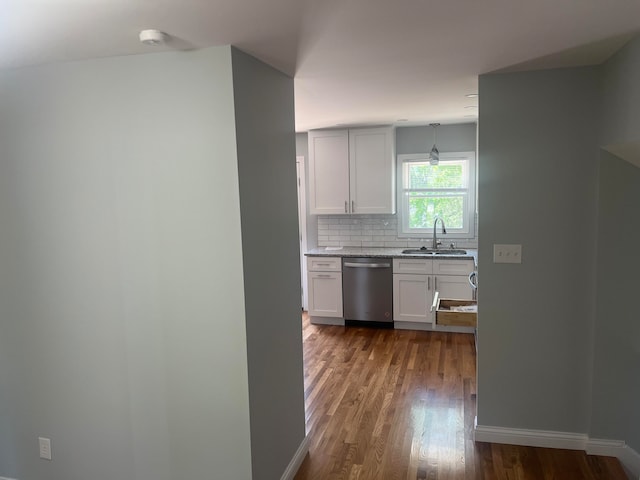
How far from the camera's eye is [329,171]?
18.0ft

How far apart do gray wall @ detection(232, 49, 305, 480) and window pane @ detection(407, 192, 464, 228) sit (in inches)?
123

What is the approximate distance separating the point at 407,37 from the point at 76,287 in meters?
2.03

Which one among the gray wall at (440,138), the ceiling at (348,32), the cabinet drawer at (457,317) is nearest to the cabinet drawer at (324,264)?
the gray wall at (440,138)

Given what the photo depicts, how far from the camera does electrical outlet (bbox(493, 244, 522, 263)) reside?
2902 millimetres

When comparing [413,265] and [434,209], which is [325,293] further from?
[434,209]

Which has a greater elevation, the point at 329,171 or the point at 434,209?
the point at 329,171

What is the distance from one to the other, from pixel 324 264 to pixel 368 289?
588mm

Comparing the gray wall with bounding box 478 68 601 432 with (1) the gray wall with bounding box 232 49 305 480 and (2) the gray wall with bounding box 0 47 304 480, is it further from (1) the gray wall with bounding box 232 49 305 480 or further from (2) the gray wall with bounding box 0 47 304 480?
(2) the gray wall with bounding box 0 47 304 480

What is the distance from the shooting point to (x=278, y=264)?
99.3 inches

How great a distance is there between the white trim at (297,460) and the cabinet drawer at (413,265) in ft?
8.36

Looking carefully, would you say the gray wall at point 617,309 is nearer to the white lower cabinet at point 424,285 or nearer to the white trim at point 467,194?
the white lower cabinet at point 424,285

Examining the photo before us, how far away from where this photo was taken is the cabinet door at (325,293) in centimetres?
540

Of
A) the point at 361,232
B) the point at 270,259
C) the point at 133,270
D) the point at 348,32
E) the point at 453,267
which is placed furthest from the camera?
the point at 361,232

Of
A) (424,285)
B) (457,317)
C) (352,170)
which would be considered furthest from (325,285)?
(457,317)
